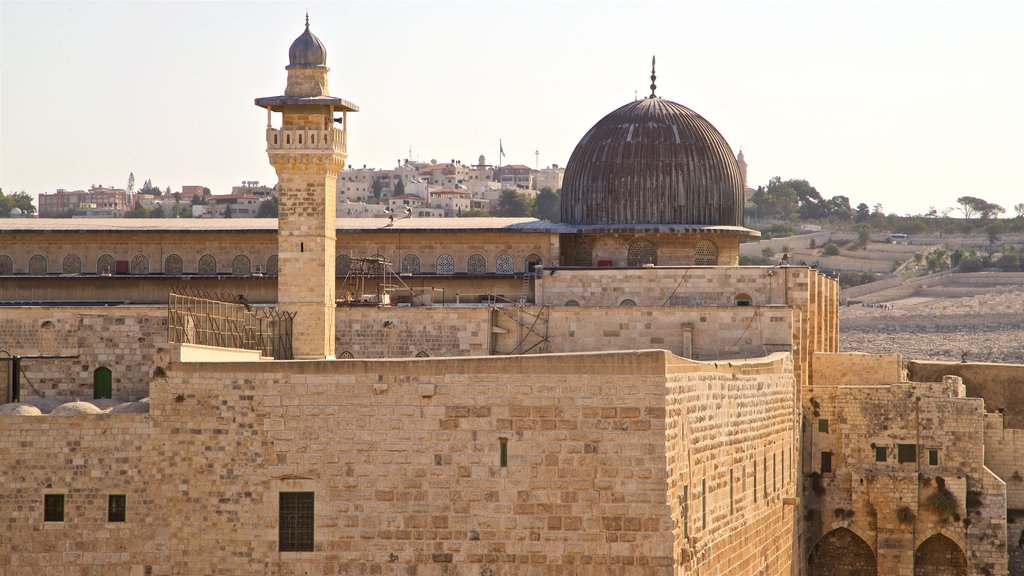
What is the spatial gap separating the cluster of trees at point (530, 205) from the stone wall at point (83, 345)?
68428mm

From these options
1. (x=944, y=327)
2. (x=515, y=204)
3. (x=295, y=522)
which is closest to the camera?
(x=295, y=522)

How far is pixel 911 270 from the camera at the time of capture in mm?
105438

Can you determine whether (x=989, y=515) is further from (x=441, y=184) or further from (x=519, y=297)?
(x=441, y=184)

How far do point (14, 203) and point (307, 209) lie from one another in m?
82.1

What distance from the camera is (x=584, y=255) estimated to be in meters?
39.1

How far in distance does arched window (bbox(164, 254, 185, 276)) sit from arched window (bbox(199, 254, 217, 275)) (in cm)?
44

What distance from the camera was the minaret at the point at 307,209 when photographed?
1200 inches

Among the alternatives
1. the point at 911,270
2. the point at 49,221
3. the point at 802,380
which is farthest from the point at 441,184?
the point at 802,380

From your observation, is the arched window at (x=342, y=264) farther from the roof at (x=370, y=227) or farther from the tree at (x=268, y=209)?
the tree at (x=268, y=209)

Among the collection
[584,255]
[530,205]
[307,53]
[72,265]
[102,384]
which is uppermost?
[530,205]

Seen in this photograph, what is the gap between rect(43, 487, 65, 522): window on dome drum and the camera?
949 inches

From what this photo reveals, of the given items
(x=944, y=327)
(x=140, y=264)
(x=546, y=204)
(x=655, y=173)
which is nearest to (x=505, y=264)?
(x=655, y=173)

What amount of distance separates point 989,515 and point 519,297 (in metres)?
11.0

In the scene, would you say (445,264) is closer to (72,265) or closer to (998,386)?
(72,265)
